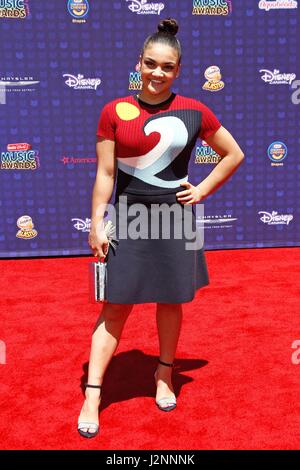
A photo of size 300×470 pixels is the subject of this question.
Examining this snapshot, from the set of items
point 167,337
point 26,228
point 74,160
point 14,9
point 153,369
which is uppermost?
point 14,9

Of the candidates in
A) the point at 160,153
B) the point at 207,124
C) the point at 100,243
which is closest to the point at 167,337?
the point at 100,243

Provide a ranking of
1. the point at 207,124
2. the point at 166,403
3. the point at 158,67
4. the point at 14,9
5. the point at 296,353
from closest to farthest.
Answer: the point at 158,67 → the point at 207,124 → the point at 166,403 → the point at 296,353 → the point at 14,9

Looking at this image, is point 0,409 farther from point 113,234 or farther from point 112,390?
point 113,234

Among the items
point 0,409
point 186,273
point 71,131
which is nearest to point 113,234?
point 186,273

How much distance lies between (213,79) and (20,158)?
221cm

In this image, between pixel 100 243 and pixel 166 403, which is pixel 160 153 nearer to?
pixel 100 243

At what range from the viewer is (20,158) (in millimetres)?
5832

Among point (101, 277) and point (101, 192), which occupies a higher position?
point (101, 192)

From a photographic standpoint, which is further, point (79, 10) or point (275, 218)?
point (275, 218)

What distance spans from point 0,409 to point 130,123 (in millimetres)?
1617

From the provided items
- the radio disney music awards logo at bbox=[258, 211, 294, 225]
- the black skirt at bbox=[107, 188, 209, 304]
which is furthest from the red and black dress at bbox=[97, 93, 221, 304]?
the radio disney music awards logo at bbox=[258, 211, 294, 225]

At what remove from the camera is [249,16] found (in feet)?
18.7

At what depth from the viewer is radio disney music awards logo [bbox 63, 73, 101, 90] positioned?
5695mm

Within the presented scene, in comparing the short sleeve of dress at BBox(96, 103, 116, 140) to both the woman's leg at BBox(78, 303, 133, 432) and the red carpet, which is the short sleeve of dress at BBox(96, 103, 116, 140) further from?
the red carpet
